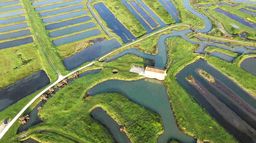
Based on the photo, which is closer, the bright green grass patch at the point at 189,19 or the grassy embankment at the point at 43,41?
the grassy embankment at the point at 43,41

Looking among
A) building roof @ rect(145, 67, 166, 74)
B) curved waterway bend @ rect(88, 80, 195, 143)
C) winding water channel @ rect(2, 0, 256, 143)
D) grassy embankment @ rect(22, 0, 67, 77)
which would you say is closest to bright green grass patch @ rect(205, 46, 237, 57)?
winding water channel @ rect(2, 0, 256, 143)

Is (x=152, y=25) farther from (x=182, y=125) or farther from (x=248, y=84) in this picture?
(x=182, y=125)

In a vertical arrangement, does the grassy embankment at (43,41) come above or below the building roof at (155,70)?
above

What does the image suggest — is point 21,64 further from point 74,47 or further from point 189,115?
point 189,115

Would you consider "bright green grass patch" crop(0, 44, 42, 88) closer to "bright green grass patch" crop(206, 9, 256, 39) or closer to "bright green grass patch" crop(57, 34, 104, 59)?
"bright green grass patch" crop(57, 34, 104, 59)

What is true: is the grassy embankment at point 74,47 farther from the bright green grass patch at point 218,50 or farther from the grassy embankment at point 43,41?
the bright green grass patch at point 218,50

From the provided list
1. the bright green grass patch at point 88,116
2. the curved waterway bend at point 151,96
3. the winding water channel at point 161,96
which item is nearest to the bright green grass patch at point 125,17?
the winding water channel at point 161,96

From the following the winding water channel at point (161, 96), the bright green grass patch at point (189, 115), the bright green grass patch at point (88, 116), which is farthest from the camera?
the winding water channel at point (161, 96)
